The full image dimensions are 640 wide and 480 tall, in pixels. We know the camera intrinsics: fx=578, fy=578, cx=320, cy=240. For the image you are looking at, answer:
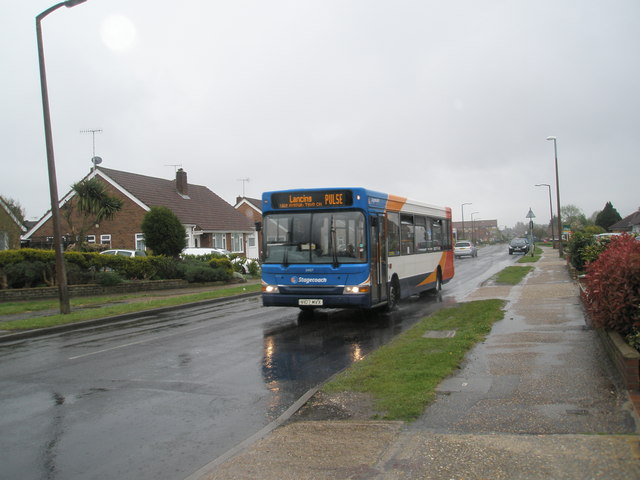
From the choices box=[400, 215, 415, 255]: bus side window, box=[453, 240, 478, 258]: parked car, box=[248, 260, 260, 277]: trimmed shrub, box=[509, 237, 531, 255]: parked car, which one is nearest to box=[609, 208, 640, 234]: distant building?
box=[509, 237, 531, 255]: parked car

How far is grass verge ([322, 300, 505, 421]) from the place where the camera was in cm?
590

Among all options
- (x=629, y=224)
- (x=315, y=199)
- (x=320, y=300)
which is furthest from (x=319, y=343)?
(x=629, y=224)

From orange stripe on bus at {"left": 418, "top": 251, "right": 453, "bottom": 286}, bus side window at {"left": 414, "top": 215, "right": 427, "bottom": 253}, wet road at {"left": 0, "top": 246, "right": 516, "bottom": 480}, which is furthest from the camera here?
orange stripe on bus at {"left": 418, "top": 251, "right": 453, "bottom": 286}

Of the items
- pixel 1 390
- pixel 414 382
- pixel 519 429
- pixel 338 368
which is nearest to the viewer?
pixel 519 429

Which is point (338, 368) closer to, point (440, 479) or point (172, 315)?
point (440, 479)

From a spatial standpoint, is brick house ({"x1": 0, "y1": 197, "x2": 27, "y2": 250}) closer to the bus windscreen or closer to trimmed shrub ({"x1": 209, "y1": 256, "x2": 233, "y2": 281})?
trimmed shrub ({"x1": 209, "y1": 256, "x2": 233, "y2": 281})

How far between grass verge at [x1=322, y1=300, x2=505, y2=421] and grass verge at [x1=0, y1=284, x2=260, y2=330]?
857 cm

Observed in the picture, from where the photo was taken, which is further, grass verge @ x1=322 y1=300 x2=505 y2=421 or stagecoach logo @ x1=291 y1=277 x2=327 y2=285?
stagecoach logo @ x1=291 y1=277 x2=327 y2=285

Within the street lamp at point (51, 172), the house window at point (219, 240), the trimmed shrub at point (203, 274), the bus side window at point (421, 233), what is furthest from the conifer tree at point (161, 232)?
the house window at point (219, 240)

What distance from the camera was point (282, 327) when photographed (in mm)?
12609

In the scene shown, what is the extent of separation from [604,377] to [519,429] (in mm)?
2306

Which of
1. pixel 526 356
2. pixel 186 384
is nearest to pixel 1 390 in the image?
pixel 186 384

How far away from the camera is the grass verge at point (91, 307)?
1362 centimetres

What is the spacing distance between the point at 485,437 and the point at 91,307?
15.0 m
